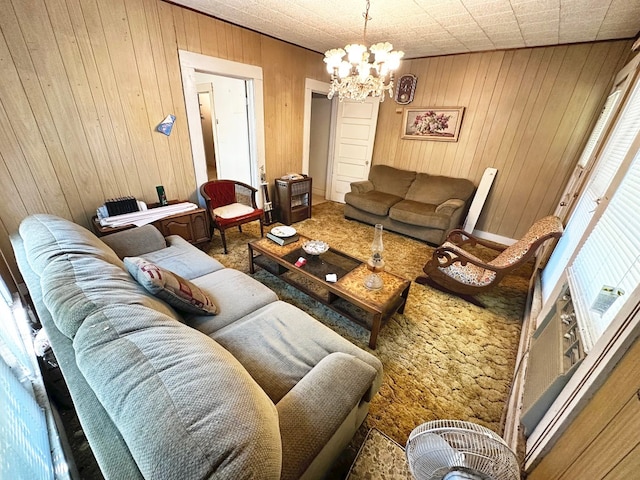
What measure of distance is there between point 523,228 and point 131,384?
4.54 m

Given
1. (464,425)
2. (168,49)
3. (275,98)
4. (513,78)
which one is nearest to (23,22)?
(168,49)

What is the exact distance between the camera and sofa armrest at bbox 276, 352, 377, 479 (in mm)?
814

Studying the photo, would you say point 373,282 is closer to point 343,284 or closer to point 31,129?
point 343,284

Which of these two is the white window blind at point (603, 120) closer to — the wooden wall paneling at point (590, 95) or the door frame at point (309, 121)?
the wooden wall paneling at point (590, 95)

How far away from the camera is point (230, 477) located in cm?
51

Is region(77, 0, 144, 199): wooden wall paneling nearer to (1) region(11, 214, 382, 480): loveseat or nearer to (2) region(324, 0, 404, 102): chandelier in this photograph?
(1) region(11, 214, 382, 480): loveseat

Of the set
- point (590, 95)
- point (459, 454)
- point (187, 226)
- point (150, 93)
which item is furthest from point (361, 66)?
point (590, 95)

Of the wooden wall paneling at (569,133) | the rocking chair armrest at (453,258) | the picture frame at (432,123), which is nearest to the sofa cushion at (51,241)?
the rocking chair armrest at (453,258)

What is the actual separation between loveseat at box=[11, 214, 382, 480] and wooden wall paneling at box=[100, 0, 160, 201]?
4.29 feet

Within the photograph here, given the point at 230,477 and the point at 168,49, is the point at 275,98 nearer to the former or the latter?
the point at 168,49

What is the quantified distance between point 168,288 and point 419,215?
3043 mm

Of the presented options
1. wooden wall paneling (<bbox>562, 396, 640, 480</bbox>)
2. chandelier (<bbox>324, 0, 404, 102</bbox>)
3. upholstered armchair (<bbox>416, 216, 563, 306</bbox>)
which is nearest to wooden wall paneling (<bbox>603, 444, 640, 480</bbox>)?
wooden wall paneling (<bbox>562, 396, 640, 480</bbox>)

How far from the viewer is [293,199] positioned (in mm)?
4008

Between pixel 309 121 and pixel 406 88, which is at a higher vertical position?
pixel 406 88
